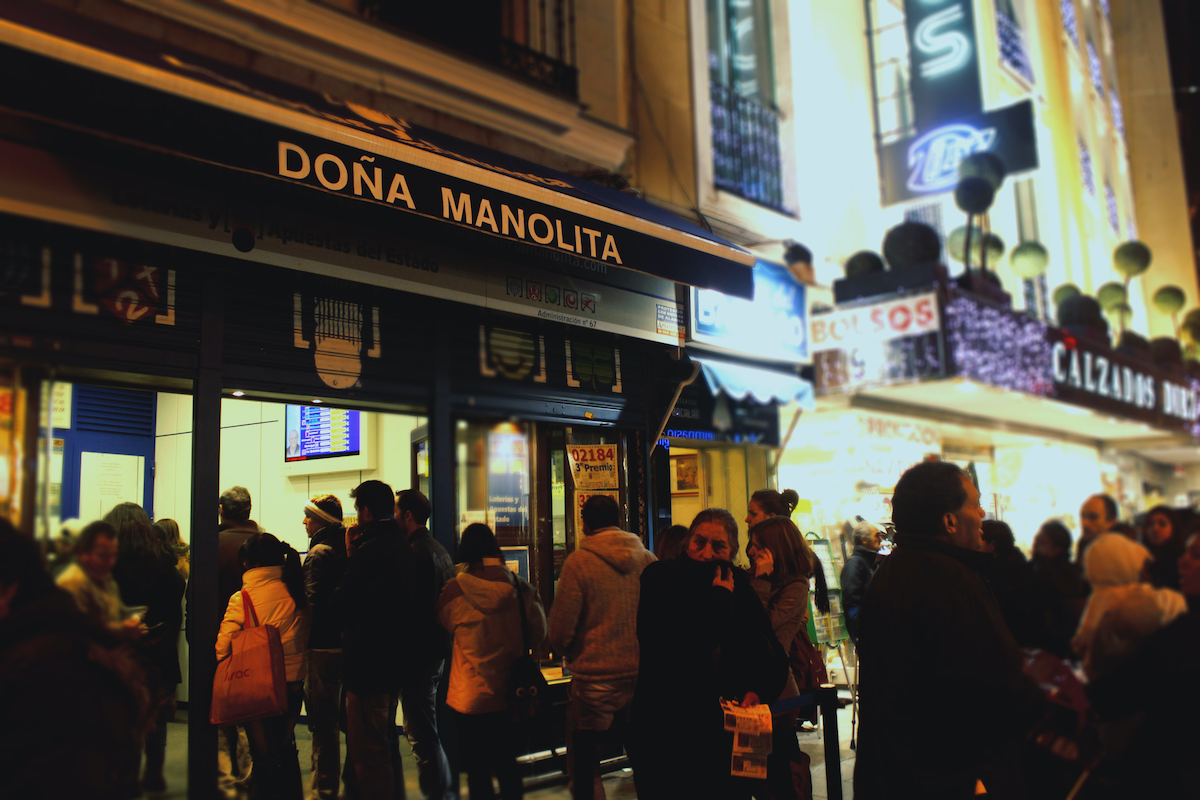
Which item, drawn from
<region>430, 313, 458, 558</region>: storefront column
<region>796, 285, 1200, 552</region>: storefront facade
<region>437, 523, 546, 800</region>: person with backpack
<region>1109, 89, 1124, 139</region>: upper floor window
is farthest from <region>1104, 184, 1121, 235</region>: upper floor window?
<region>437, 523, 546, 800</region>: person with backpack

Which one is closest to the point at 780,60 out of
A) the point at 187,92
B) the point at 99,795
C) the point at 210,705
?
the point at 187,92

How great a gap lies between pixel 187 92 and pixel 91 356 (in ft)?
4.21

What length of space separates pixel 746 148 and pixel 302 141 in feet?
19.5

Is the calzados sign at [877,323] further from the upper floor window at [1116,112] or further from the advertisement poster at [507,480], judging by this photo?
the upper floor window at [1116,112]

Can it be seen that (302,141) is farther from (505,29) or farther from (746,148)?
(746,148)

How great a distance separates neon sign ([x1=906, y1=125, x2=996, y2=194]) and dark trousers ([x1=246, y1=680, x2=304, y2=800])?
30.8ft

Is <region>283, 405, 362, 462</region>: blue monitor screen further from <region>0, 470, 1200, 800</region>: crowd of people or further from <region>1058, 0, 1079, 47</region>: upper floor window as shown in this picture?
<region>1058, 0, 1079, 47</region>: upper floor window

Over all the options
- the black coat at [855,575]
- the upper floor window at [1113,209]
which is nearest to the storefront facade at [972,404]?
the black coat at [855,575]

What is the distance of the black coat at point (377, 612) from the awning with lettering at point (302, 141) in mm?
1783

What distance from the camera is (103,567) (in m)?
3.27

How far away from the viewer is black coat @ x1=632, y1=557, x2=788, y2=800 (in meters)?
3.76

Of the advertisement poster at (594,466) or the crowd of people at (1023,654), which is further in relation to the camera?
the advertisement poster at (594,466)

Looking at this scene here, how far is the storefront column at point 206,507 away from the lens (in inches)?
169

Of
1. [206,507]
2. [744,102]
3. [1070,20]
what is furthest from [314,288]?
[1070,20]
